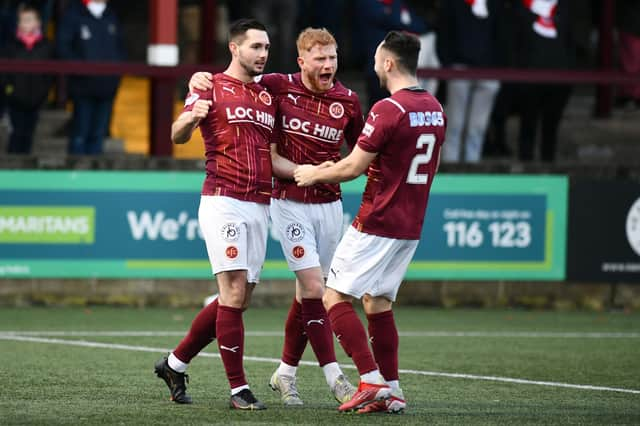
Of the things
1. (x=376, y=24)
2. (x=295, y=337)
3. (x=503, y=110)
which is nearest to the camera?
(x=295, y=337)

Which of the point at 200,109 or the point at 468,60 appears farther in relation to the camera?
the point at 468,60

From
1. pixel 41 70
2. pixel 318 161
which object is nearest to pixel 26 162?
pixel 41 70

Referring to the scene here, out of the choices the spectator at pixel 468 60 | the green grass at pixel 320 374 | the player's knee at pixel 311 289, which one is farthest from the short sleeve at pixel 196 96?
the spectator at pixel 468 60

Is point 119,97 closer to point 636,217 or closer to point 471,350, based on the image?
point 636,217

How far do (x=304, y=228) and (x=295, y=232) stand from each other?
57 millimetres

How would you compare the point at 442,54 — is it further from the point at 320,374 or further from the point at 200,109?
the point at 200,109

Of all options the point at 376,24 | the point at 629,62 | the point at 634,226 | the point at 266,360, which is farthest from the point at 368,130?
the point at 629,62

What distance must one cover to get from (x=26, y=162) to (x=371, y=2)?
3761 mm

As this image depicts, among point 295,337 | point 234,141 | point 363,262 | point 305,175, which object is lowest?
point 295,337

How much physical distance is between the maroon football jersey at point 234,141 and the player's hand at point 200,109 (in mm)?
50

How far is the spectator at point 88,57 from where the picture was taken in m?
13.9

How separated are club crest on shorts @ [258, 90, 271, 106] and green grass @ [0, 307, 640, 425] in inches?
65.0

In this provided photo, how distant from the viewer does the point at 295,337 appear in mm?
8102

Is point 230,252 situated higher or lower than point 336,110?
lower
